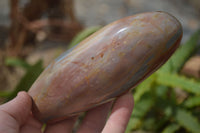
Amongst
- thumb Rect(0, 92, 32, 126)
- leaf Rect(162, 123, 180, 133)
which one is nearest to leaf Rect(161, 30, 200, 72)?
leaf Rect(162, 123, 180, 133)

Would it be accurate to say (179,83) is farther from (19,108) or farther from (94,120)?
(19,108)

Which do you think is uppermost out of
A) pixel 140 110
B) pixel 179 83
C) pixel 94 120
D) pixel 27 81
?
pixel 27 81

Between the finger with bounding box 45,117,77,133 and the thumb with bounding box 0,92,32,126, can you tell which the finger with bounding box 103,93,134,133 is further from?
the thumb with bounding box 0,92,32,126

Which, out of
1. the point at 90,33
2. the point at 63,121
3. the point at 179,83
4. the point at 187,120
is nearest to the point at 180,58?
the point at 179,83

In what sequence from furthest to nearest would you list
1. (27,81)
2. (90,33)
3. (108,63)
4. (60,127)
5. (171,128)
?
(90,33)
(171,128)
(27,81)
(60,127)
(108,63)

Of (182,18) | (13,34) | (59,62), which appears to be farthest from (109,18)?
(59,62)

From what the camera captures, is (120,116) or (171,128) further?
(171,128)

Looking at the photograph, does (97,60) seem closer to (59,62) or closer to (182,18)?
(59,62)
